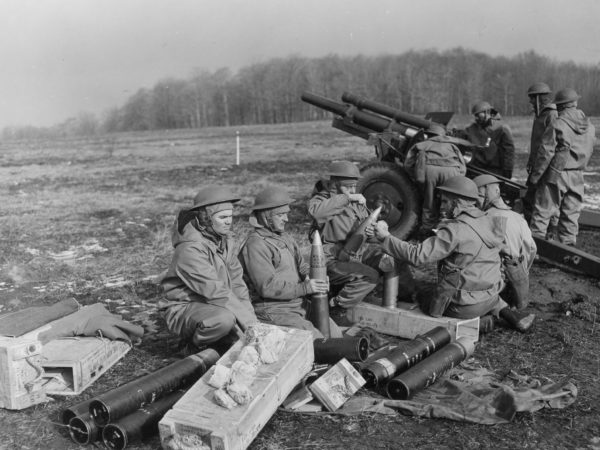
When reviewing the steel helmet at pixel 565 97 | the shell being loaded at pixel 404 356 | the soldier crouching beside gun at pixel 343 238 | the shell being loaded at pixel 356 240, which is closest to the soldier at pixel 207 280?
the shell being loaded at pixel 404 356

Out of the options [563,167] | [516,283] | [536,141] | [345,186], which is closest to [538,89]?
[536,141]

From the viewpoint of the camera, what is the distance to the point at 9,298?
6.84 m

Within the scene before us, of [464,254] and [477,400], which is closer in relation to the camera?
[477,400]

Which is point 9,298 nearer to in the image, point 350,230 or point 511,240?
point 350,230

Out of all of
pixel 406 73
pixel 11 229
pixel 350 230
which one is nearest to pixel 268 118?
pixel 406 73

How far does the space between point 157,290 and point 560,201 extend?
526 centimetres

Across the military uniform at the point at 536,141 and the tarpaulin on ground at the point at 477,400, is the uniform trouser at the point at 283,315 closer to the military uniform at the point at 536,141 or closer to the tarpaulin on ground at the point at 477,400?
the tarpaulin on ground at the point at 477,400

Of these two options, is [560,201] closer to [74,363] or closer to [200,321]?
[200,321]

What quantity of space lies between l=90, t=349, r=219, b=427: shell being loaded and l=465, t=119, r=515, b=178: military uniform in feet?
20.0

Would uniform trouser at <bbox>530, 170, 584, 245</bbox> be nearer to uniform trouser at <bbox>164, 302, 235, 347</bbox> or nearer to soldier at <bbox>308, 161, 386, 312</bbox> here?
soldier at <bbox>308, 161, 386, 312</bbox>

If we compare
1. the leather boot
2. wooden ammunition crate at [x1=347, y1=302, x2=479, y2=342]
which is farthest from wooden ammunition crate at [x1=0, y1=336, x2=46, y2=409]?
the leather boot

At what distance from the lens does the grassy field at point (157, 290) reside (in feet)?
12.9

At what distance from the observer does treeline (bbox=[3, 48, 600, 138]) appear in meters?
43.2

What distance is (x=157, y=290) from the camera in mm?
7062
